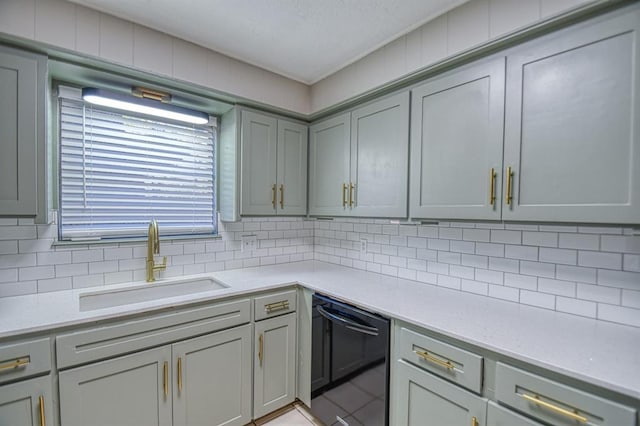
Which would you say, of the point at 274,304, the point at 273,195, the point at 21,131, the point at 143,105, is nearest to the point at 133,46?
the point at 143,105

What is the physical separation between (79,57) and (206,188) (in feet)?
3.60

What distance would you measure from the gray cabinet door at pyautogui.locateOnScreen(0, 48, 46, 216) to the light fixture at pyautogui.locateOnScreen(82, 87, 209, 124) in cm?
33

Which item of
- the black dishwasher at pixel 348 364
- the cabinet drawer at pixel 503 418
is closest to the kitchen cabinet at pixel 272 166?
the black dishwasher at pixel 348 364

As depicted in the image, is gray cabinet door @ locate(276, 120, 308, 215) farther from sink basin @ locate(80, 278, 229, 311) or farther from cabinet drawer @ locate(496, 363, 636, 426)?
cabinet drawer @ locate(496, 363, 636, 426)

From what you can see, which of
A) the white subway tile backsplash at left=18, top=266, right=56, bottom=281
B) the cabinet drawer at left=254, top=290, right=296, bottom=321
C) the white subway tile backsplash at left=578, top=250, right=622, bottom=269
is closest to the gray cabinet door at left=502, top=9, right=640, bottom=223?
the white subway tile backsplash at left=578, top=250, right=622, bottom=269

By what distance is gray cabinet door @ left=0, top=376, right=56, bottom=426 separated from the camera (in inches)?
47.8

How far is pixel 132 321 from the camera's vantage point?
148 cm

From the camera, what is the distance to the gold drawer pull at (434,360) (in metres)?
1.26

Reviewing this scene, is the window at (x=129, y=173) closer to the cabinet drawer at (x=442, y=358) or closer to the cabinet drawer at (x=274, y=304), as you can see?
the cabinet drawer at (x=274, y=304)

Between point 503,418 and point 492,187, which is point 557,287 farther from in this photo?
point 503,418

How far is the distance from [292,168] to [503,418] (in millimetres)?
2008

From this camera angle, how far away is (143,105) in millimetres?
1973

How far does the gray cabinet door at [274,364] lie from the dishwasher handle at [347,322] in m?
0.31

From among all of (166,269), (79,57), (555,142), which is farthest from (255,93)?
(555,142)
